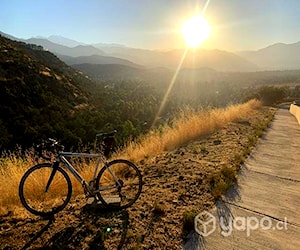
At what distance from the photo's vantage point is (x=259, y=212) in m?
4.27

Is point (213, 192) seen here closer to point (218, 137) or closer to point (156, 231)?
point (156, 231)

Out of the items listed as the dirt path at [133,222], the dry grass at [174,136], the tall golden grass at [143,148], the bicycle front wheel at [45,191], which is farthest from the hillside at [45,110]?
the dirt path at [133,222]

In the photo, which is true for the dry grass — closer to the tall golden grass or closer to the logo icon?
the tall golden grass

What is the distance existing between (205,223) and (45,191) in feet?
7.90

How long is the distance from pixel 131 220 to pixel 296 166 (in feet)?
14.5

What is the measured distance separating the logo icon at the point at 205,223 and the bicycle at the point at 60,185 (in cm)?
107

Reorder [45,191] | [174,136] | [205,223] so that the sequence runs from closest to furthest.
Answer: [205,223]
[45,191]
[174,136]

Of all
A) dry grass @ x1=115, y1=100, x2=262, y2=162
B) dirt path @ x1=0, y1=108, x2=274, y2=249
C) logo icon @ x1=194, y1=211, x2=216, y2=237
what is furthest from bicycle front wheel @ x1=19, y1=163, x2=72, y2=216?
dry grass @ x1=115, y1=100, x2=262, y2=162

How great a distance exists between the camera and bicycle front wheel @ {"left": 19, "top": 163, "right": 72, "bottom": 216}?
4295mm

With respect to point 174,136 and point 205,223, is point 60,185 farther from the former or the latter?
point 174,136

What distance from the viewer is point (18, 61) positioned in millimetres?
47844

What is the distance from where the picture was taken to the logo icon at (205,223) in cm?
372

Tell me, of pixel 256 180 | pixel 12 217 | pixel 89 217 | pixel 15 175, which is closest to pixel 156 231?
pixel 89 217
